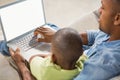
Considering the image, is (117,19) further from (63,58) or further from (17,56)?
Result: (17,56)

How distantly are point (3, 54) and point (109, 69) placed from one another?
2.73 feet

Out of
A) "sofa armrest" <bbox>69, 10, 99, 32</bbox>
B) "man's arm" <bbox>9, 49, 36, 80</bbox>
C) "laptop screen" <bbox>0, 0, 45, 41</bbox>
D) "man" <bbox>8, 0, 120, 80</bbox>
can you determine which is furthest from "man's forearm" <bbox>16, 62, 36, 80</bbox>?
"sofa armrest" <bbox>69, 10, 99, 32</bbox>

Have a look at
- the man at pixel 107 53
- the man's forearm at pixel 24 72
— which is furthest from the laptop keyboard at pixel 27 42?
the man at pixel 107 53

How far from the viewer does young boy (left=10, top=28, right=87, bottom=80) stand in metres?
1.17

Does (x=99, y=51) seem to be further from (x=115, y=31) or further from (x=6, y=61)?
(x=6, y=61)

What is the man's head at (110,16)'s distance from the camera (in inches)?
42.3

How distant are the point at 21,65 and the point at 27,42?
241mm

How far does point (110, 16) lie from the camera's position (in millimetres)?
1110

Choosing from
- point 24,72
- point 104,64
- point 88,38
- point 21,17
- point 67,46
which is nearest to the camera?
point 104,64

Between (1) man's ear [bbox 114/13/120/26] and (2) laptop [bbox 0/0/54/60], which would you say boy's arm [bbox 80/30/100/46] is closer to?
(2) laptop [bbox 0/0/54/60]

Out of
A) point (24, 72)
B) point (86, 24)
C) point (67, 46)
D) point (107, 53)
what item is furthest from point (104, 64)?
Result: point (86, 24)

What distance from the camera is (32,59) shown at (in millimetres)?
1446

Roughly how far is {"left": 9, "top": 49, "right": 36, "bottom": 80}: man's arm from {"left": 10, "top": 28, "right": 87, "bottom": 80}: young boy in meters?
0.06

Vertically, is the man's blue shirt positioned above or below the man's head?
below
